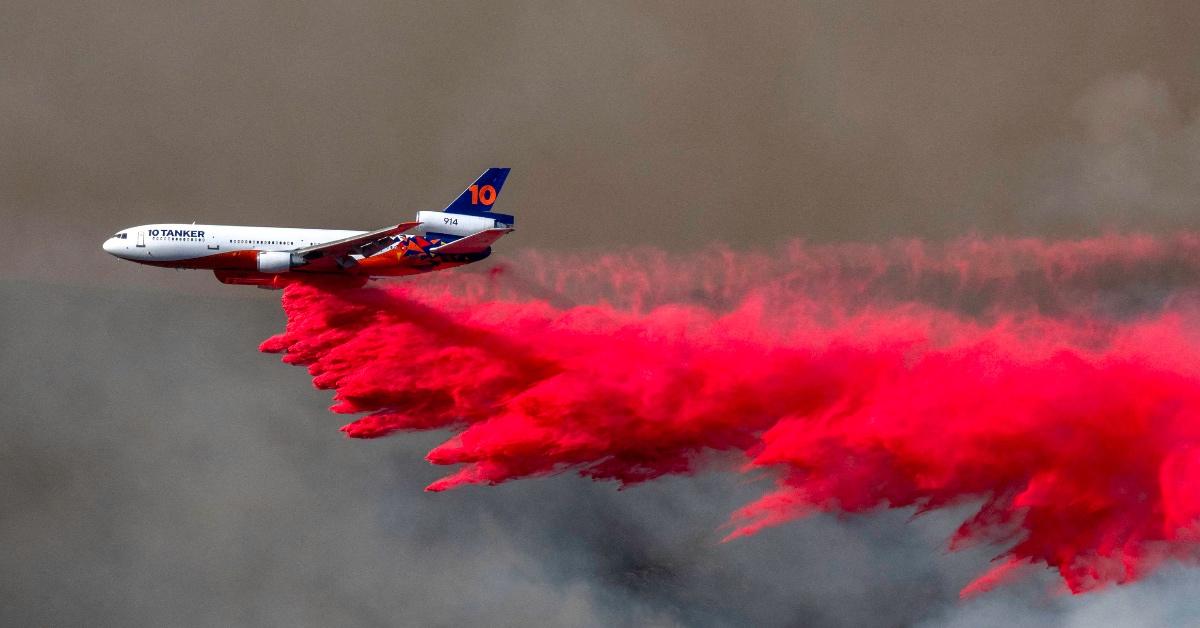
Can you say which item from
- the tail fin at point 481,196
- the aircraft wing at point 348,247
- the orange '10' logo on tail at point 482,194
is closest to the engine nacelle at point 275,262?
the aircraft wing at point 348,247

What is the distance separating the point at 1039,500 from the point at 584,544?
78.2 feet

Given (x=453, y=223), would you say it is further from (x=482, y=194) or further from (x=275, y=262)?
(x=275, y=262)

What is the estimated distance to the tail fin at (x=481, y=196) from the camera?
55031mm

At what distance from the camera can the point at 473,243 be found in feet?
174

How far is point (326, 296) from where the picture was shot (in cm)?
5419

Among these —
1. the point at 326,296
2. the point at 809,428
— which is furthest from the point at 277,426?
the point at 809,428

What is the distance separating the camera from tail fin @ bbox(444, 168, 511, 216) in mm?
55031

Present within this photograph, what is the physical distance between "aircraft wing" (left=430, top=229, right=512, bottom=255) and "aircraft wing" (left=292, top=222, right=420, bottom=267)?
1.85 meters

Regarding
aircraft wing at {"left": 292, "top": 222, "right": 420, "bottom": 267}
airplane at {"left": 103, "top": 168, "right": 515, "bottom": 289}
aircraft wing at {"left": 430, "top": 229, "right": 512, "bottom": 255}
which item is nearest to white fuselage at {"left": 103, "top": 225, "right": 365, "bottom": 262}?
airplane at {"left": 103, "top": 168, "right": 515, "bottom": 289}

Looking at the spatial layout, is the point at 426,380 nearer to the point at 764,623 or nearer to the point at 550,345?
the point at 550,345

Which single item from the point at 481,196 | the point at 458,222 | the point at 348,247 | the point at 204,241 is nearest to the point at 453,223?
the point at 458,222

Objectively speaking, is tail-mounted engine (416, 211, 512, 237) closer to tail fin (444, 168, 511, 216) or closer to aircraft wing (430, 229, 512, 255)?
tail fin (444, 168, 511, 216)

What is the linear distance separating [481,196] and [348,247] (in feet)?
17.2

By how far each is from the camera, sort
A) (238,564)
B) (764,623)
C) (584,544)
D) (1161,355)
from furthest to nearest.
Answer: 1. (238,564)
2. (584,544)
3. (764,623)
4. (1161,355)
